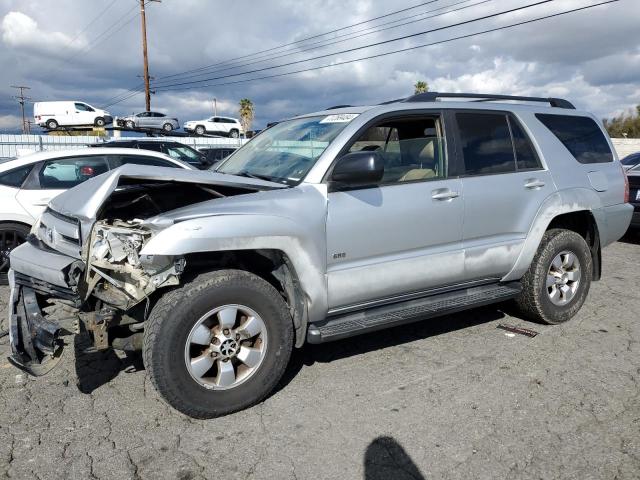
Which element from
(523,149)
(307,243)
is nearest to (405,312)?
(307,243)

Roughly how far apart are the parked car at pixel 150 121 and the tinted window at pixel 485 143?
1149 inches

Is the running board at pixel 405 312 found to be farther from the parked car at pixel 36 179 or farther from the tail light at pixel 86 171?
the tail light at pixel 86 171

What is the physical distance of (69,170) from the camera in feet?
22.0

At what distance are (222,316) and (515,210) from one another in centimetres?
260

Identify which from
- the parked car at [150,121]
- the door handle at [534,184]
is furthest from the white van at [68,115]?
the door handle at [534,184]

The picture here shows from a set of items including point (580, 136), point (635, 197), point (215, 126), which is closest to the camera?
point (580, 136)

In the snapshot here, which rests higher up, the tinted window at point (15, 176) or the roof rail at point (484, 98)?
the roof rail at point (484, 98)

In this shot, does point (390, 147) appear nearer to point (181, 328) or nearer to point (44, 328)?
point (181, 328)

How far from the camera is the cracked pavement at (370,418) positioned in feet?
9.05

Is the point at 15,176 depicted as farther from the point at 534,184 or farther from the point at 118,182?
the point at 534,184

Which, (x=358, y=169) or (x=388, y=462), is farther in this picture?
(x=358, y=169)

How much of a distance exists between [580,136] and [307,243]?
127 inches

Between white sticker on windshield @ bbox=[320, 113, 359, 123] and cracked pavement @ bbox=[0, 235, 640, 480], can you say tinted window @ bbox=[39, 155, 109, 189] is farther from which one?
white sticker on windshield @ bbox=[320, 113, 359, 123]

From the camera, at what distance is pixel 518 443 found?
295cm
